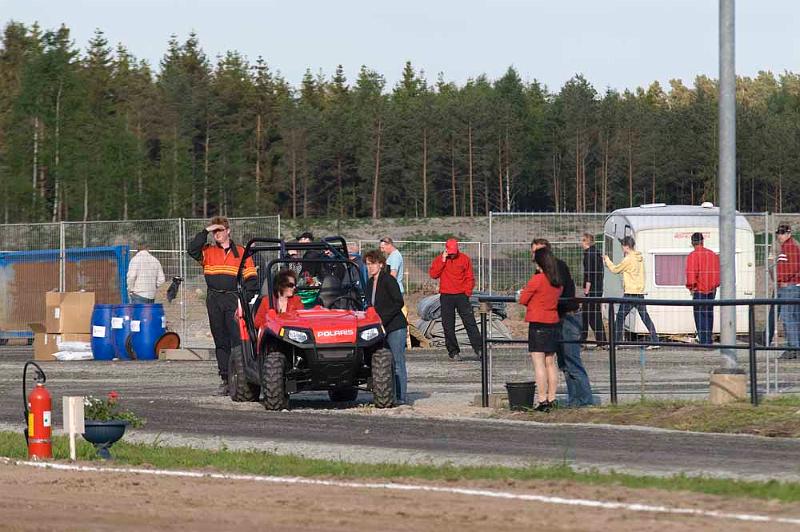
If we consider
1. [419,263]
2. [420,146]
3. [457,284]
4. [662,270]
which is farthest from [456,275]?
[420,146]

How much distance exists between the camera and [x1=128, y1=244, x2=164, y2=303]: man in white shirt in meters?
28.5

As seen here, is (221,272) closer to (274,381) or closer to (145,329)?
(274,381)

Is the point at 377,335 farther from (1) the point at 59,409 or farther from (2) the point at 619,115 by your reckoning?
(2) the point at 619,115

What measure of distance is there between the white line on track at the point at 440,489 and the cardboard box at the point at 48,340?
15605mm

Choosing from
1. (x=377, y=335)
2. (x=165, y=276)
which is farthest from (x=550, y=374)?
(x=165, y=276)

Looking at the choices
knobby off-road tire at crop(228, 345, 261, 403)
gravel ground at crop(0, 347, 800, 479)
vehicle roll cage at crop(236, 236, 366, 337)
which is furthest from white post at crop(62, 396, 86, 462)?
knobby off-road tire at crop(228, 345, 261, 403)

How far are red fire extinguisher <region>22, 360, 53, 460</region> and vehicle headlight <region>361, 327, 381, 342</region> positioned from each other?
4.69 metres

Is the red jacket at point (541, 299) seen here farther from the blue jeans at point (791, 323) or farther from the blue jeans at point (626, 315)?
the blue jeans at point (791, 323)

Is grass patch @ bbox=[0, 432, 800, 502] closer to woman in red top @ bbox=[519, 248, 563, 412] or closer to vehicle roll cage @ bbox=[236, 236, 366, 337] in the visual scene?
vehicle roll cage @ bbox=[236, 236, 366, 337]

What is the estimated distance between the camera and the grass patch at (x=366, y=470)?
9.84 meters

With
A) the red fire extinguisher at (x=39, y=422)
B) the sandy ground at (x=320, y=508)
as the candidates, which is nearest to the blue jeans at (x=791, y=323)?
the sandy ground at (x=320, y=508)

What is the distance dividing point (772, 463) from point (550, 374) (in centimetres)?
476

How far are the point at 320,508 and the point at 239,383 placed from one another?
801cm

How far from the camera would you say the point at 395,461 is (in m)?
12.1
